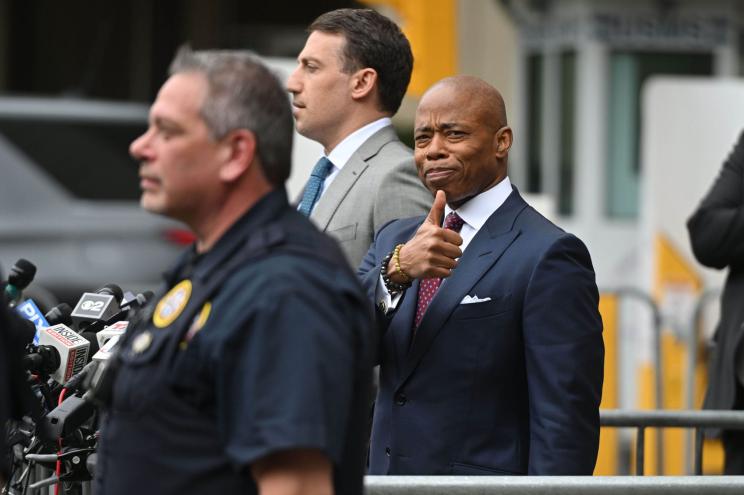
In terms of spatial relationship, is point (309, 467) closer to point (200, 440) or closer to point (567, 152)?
point (200, 440)

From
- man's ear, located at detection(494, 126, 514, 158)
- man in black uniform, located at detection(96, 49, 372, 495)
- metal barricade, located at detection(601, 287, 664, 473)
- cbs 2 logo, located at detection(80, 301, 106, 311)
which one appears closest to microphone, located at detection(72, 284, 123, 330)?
cbs 2 logo, located at detection(80, 301, 106, 311)

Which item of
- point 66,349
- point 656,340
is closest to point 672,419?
point 66,349

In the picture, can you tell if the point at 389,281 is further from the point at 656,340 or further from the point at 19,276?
the point at 656,340

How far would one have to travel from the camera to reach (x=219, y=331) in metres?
2.75

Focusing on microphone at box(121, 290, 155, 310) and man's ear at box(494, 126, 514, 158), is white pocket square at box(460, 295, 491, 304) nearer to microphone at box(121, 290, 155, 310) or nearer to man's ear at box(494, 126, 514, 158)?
man's ear at box(494, 126, 514, 158)

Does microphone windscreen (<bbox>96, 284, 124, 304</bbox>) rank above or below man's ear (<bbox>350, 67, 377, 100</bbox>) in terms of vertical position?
below

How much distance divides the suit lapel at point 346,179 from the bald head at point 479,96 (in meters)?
0.61

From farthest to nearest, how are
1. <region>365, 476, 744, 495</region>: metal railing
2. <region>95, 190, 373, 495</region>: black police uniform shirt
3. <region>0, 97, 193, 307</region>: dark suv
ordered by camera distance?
<region>0, 97, 193, 307</region>: dark suv → <region>365, 476, 744, 495</region>: metal railing → <region>95, 190, 373, 495</region>: black police uniform shirt

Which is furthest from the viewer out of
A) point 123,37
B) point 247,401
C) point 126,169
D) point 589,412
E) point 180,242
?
point 123,37

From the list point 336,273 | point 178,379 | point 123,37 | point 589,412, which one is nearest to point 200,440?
point 178,379

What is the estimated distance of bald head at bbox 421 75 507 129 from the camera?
4223mm

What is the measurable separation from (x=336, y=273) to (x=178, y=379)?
30 cm

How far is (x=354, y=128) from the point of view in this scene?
491 cm

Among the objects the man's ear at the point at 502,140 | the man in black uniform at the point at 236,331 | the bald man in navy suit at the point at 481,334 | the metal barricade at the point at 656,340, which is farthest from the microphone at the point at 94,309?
the metal barricade at the point at 656,340
